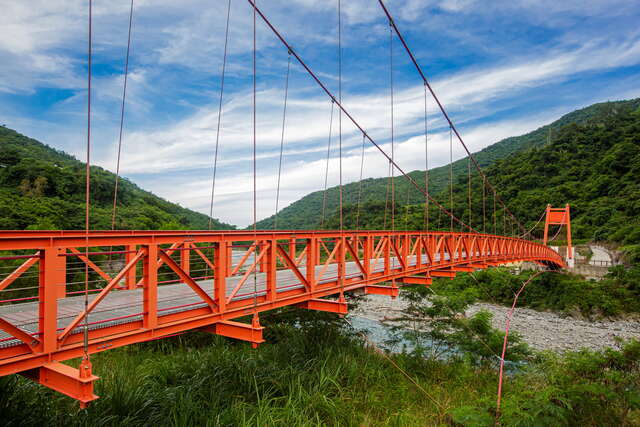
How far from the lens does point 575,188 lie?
41.7 meters

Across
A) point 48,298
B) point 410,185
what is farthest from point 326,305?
point 410,185

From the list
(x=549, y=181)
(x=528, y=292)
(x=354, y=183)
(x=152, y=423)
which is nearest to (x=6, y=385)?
(x=152, y=423)

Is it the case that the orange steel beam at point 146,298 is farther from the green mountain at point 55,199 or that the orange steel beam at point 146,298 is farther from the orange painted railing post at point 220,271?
the green mountain at point 55,199

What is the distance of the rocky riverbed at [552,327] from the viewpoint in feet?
57.6

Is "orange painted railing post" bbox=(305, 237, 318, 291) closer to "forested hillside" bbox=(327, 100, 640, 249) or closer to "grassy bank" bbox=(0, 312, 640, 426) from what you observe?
"grassy bank" bbox=(0, 312, 640, 426)

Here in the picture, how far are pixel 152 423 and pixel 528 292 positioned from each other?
87.5ft

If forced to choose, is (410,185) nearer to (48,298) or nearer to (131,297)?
(131,297)

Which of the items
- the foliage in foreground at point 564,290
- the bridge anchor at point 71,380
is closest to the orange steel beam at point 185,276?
the bridge anchor at point 71,380

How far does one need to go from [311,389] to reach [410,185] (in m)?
39.9

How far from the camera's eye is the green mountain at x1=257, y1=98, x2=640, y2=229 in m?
35.8

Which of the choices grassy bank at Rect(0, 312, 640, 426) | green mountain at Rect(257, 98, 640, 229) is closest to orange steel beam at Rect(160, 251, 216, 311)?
grassy bank at Rect(0, 312, 640, 426)

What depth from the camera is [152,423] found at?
5.66 metres

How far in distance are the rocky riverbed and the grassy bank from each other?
21.6ft

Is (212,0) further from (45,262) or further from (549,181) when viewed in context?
(549,181)
